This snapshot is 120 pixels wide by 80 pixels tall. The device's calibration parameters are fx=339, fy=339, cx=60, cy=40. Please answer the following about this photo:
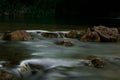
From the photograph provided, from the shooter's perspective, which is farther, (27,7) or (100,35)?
(27,7)

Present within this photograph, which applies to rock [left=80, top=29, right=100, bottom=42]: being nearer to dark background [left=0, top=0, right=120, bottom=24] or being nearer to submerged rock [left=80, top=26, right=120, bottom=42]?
submerged rock [left=80, top=26, right=120, bottom=42]

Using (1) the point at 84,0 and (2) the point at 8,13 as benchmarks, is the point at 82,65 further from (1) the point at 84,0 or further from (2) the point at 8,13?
(1) the point at 84,0

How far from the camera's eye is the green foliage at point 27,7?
4472cm

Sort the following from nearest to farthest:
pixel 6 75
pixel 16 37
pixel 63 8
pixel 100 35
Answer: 1. pixel 6 75
2. pixel 16 37
3. pixel 100 35
4. pixel 63 8

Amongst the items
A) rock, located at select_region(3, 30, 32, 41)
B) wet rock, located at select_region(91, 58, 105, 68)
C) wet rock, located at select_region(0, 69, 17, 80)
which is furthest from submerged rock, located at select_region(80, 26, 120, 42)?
wet rock, located at select_region(0, 69, 17, 80)

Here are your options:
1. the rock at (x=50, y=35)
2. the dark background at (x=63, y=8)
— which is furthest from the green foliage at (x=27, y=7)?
the rock at (x=50, y=35)

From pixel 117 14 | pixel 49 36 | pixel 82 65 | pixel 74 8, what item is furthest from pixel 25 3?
pixel 82 65

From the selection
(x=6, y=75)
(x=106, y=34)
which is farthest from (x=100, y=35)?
(x=6, y=75)

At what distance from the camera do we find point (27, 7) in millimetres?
47562

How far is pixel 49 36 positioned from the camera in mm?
15453

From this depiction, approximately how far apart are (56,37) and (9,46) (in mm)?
4137

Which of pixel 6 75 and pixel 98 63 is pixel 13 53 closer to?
pixel 98 63

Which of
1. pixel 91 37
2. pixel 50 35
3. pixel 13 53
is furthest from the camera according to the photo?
pixel 50 35

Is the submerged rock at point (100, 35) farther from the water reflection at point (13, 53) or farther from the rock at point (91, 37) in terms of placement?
the water reflection at point (13, 53)
